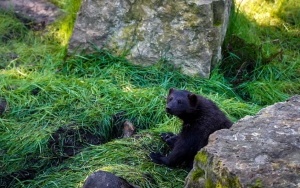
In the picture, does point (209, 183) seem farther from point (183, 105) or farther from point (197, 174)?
point (183, 105)

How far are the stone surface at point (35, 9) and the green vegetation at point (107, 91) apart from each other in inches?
7.3

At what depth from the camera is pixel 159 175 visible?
5.16 m

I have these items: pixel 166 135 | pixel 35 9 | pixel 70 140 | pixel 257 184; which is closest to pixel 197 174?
pixel 257 184

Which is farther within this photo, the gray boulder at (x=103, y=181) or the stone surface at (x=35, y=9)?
the stone surface at (x=35, y=9)

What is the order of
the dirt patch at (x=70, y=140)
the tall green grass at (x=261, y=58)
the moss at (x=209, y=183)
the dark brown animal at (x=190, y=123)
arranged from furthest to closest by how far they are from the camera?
the tall green grass at (x=261, y=58) < the dirt patch at (x=70, y=140) < the dark brown animal at (x=190, y=123) < the moss at (x=209, y=183)

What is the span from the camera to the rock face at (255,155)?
11.0 feet

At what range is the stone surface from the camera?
8.84m

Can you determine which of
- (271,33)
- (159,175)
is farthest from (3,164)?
(271,33)

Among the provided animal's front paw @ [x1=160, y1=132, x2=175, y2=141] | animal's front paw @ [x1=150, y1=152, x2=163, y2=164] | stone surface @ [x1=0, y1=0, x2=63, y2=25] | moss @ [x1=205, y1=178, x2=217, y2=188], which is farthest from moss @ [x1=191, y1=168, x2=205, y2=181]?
stone surface @ [x1=0, y1=0, x2=63, y2=25]

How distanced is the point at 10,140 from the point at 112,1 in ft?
7.84

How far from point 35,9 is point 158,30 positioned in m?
2.46

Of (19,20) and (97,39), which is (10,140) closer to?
(97,39)

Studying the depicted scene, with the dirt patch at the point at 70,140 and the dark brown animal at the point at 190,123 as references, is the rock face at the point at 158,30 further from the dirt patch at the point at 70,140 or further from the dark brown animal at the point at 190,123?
the dark brown animal at the point at 190,123

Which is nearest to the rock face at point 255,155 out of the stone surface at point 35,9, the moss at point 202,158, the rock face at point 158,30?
the moss at point 202,158
